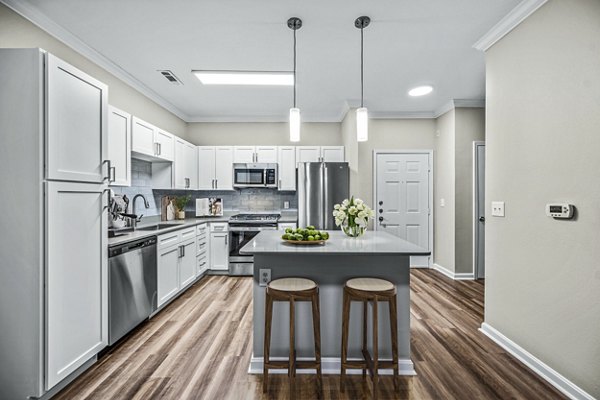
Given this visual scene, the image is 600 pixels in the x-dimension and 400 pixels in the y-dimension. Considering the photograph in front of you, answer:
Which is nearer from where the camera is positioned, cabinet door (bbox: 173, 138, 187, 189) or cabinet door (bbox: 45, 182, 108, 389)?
cabinet door (bbox: 45, 182, 108, 389)

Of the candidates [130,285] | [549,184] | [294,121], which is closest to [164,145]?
[130,285]

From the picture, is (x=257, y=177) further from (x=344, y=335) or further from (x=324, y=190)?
(x=344, y=335)

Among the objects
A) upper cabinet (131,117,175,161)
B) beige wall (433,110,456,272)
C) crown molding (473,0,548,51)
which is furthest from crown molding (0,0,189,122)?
beige wall (433,110,456,272)

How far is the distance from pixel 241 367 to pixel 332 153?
143 inches

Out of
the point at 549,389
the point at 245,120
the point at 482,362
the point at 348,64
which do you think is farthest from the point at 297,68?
the point at 549,389

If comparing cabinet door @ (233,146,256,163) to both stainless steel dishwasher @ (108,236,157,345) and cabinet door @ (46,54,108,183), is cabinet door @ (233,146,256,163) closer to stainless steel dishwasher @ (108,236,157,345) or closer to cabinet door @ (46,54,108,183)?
stainless steel dishwasher @ (108,236,157,345)

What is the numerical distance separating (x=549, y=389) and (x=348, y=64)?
3193 mm

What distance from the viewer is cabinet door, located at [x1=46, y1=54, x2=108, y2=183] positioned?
1.83 meters

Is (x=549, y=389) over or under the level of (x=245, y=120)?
under

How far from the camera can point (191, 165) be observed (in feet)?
16.1

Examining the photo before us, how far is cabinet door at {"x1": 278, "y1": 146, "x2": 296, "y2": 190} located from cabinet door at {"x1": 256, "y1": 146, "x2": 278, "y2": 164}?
87 mm

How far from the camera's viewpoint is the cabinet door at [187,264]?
3777 millimetres

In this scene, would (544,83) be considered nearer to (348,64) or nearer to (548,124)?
(548,124)

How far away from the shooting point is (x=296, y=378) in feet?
6.96
